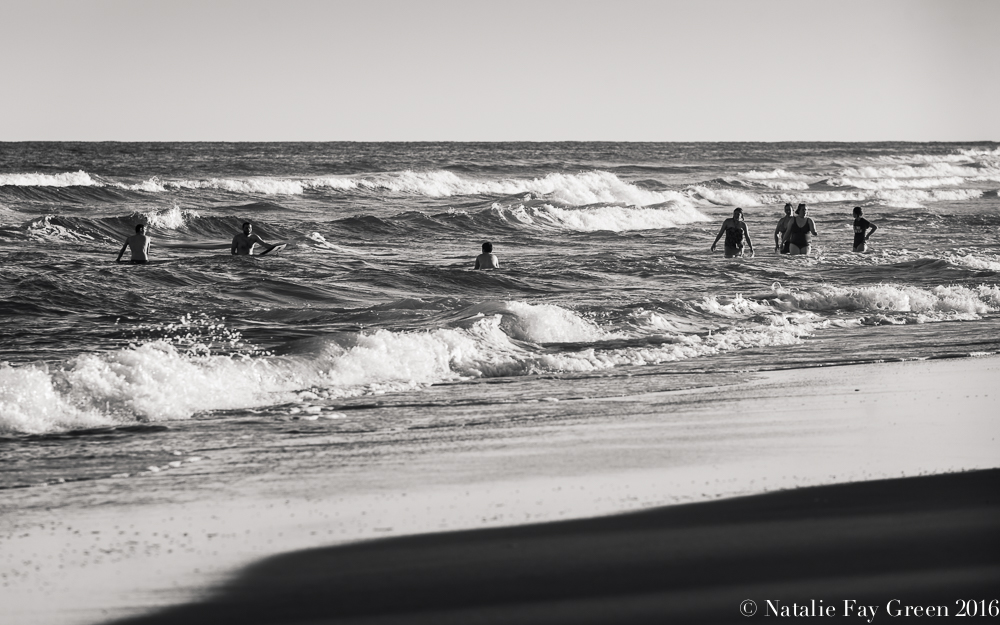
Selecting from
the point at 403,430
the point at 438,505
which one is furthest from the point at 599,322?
the point at 438,505

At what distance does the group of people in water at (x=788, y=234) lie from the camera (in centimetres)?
1842

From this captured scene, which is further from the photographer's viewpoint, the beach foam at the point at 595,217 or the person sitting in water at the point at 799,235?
the beach foam at the point at 595,217

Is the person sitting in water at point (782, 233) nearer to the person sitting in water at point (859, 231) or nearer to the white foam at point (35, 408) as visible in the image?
the person sitting in water at point (859, 231)

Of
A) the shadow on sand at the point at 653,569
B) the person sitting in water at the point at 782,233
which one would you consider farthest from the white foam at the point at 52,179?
the shadow on sand at the point at 653,569

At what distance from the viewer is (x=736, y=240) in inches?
726

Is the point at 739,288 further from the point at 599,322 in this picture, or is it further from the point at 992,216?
the point at 992,216

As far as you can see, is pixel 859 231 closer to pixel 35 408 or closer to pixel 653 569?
pixel 35 408

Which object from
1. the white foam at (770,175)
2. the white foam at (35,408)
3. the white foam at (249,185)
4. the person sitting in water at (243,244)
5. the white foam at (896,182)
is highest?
the white foam at (770,175)

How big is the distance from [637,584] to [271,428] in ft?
11.7

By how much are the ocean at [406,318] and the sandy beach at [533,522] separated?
669 millimetres

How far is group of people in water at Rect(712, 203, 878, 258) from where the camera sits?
725 inches

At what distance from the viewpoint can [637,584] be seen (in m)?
3.94

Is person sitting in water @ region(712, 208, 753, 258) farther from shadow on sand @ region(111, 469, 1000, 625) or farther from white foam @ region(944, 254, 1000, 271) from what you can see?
shadow on sand @ region(111, 469, 1000, 625)

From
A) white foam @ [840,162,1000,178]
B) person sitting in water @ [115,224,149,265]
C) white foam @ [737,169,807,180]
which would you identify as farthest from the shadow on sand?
white foam @ [840,162,1000,178]
